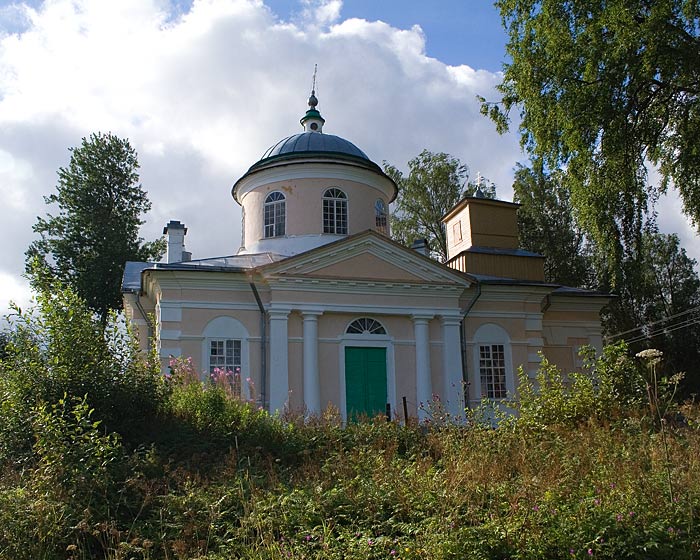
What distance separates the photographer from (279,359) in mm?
15961

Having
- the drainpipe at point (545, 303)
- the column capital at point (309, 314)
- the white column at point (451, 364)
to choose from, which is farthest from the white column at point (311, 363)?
the drainpipe at point (545, 303)

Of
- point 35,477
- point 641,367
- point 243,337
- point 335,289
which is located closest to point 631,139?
point 641,367

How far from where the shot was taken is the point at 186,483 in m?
6.85

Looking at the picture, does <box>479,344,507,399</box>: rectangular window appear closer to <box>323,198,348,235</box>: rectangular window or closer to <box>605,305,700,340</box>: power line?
<box>323,198,348,235</box>: rectangular window

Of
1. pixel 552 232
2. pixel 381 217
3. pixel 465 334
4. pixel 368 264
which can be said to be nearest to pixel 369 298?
pixel 368 264

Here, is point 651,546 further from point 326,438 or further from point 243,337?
point 243,337

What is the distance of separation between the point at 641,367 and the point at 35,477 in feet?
30.5

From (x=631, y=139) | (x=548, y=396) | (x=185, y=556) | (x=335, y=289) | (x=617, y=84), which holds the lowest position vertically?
(x=185, y=556)

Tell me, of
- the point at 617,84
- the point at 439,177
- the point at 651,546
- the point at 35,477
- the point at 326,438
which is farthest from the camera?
the point at 439,177

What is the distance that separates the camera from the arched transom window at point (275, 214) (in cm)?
1977

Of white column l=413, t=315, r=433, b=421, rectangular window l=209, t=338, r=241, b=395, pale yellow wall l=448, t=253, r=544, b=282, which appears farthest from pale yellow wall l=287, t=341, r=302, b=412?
pale yellow wall l=448, t=253, r=544, b=282

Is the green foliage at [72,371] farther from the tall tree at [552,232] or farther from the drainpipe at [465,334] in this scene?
the tall tree at [552,232]

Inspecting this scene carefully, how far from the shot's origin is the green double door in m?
16.7

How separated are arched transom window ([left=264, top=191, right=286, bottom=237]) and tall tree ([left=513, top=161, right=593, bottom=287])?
15993mm
